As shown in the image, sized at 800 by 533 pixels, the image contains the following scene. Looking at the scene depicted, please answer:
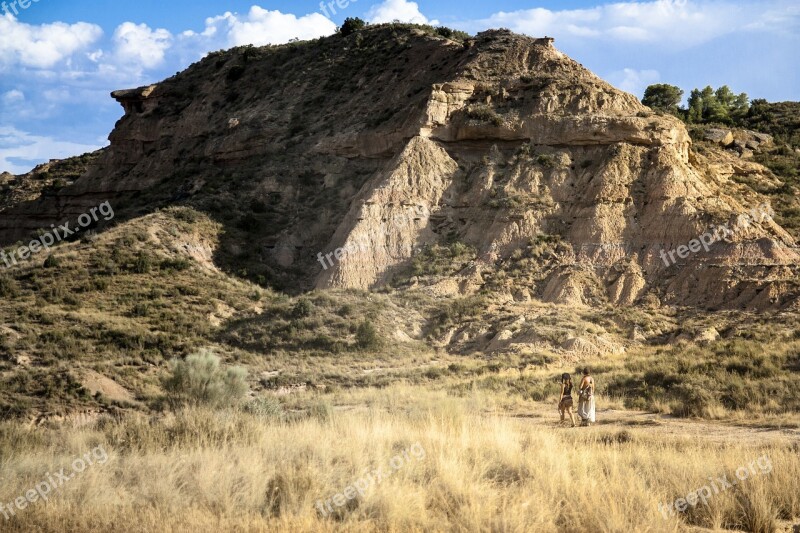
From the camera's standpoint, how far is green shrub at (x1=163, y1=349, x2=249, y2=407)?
1401 cm

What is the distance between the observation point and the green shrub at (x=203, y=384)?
46.0ft

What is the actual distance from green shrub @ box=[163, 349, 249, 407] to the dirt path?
20.0 ft

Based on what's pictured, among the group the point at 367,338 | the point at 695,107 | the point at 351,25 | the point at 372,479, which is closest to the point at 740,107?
the point at 695,107

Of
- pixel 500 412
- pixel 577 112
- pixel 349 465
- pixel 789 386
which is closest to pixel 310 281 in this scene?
pixel 577 112

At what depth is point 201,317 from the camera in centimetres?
2614

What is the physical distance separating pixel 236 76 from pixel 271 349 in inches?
1364

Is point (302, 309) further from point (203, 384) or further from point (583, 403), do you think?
point (583, 403)

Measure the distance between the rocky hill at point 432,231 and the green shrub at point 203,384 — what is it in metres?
4.74

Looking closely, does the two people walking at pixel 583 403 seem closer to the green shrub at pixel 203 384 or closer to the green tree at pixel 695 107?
the green shrub at pixel 203 384

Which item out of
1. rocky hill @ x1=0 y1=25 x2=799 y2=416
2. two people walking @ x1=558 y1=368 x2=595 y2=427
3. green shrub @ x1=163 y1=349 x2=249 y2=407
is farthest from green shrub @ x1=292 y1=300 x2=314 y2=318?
two people walking @ x1=558 y1=368 x2=595 y2=427

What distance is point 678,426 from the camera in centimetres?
1248

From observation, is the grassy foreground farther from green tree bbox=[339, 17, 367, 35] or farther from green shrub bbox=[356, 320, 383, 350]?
green tree bbox=[339, 17, 367, 35]

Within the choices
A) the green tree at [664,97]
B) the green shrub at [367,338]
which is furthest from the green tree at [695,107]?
the green shrub at [367,338]

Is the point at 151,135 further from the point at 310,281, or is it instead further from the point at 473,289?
the point at 473,289
